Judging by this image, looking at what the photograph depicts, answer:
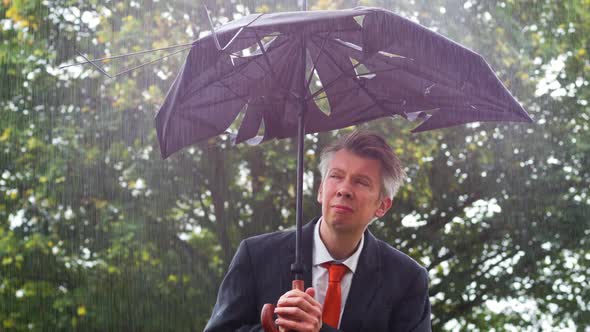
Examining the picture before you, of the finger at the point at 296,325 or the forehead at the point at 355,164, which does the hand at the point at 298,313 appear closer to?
the finger at the point at 296,325

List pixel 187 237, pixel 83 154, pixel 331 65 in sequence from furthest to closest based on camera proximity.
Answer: pixel 187 237
pixel 83 154
pixel 331 65

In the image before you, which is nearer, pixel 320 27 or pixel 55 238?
pixel 320 27

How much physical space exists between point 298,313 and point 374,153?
0.88 meters

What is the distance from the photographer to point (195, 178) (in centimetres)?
1211

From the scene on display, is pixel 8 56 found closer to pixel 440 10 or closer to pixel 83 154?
pixel 83 154

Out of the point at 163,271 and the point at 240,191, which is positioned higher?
the point at 240,191

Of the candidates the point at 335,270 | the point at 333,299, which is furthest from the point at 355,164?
the point at 333,299

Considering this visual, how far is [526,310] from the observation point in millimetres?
11969

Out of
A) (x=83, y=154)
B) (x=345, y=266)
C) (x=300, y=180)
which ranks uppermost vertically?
(x=83, y=154)

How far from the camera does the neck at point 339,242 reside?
3.55 meters

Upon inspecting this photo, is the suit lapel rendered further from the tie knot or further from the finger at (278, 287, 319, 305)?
the finger at (278, 287, 319, 305)

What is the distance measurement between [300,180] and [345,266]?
413mm

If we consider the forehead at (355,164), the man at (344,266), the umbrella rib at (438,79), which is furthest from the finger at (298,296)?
the umbrella rib at (438,79)

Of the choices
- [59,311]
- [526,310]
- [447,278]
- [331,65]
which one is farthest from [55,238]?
[331,65]
